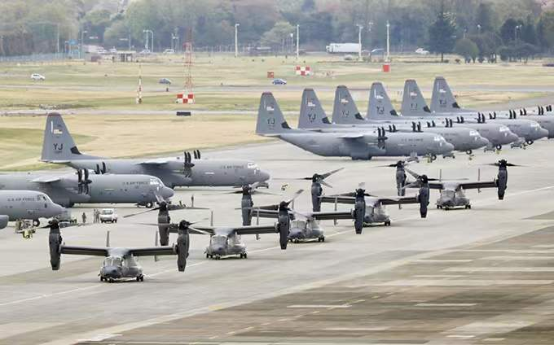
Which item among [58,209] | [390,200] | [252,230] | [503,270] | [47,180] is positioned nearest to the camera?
[503,270]

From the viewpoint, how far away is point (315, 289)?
11019 cm

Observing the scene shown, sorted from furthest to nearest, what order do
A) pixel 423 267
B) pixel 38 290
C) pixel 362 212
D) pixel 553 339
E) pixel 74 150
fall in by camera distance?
1. pixel 74 150
2. pixel 362 212
3. pixel 423 267
4. pixel 38 290
5. pixel 553 339

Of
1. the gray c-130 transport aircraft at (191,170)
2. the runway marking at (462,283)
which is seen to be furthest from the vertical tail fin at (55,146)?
the runway marking at (462,283)

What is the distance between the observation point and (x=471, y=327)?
9238 centimetres

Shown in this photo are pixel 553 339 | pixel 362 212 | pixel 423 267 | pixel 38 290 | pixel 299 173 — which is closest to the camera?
pixel 553 339

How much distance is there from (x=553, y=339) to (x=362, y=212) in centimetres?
5050

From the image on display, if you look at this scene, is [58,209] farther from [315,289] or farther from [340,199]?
[315,289]

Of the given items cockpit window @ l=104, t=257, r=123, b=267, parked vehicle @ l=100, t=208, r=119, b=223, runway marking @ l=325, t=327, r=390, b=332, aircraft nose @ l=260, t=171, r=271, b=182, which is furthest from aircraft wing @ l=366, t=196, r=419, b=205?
runway marking @ l=325, t=327, r=390, b=332

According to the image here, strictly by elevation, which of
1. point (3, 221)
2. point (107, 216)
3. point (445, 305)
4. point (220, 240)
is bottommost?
point (445, 305)

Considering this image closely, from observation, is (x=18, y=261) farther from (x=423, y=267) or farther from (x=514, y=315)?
(x=514, y=315)

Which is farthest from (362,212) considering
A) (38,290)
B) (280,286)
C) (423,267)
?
(38,290)

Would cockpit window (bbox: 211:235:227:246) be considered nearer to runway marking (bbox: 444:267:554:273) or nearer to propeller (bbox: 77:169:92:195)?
runway marking (bbox: 444:267:554:273)

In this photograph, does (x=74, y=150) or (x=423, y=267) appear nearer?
(x=423, y=267)

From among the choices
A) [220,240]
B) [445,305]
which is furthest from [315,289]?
[220,240]
